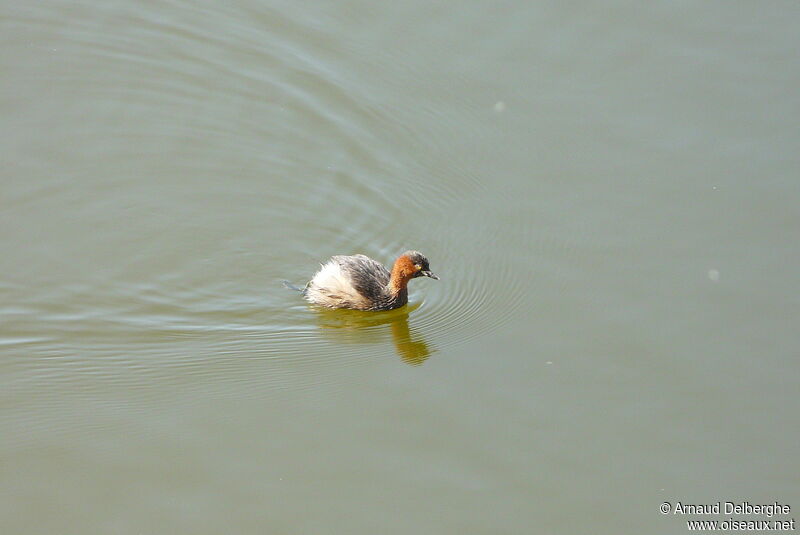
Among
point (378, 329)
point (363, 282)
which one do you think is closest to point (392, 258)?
point (363, 282)

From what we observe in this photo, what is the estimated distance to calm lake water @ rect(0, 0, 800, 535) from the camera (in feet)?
20.4

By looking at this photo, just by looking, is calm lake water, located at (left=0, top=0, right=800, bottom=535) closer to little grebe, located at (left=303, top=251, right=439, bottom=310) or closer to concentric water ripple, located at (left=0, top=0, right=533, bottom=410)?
concentric water ripple, located at (left=0, top=0, right=533, bottom=410)

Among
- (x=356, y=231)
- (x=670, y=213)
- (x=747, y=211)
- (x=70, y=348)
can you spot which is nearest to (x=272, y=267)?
(x=356, y=231)

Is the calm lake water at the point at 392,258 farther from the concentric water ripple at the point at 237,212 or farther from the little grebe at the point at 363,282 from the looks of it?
the little grebe at the point at 363,282

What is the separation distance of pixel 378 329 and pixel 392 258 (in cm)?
84

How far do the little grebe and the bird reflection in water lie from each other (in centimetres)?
6

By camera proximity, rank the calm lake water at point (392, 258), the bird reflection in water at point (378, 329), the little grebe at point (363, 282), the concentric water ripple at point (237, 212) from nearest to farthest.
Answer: the calm lake water at point (392, 258) → the concentric water ripple at point (237, 212) → the bird reflection in water at point (378, 329) → the little grebe at point (363, 282)

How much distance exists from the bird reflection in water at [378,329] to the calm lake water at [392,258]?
3 centimetres

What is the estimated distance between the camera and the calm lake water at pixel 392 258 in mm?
6227

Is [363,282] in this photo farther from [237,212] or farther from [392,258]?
[237,212]

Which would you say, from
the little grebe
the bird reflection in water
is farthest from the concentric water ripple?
the little grebe

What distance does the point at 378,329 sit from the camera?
791 centimetres

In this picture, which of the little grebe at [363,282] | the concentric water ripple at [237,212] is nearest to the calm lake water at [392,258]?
the concentric water ripple at [237,212]

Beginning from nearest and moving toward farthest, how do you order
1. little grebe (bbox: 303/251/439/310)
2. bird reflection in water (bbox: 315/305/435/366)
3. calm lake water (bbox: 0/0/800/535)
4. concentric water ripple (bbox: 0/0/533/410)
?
1. calm lake water (bbox: 0/0/800/535)
2. concentric water ripple (bbox: 0/0/533/410)
3. bird reflection in water (bbox: 315/305/435/366)
4. little grebe (bbox: 303/251/439/310)
